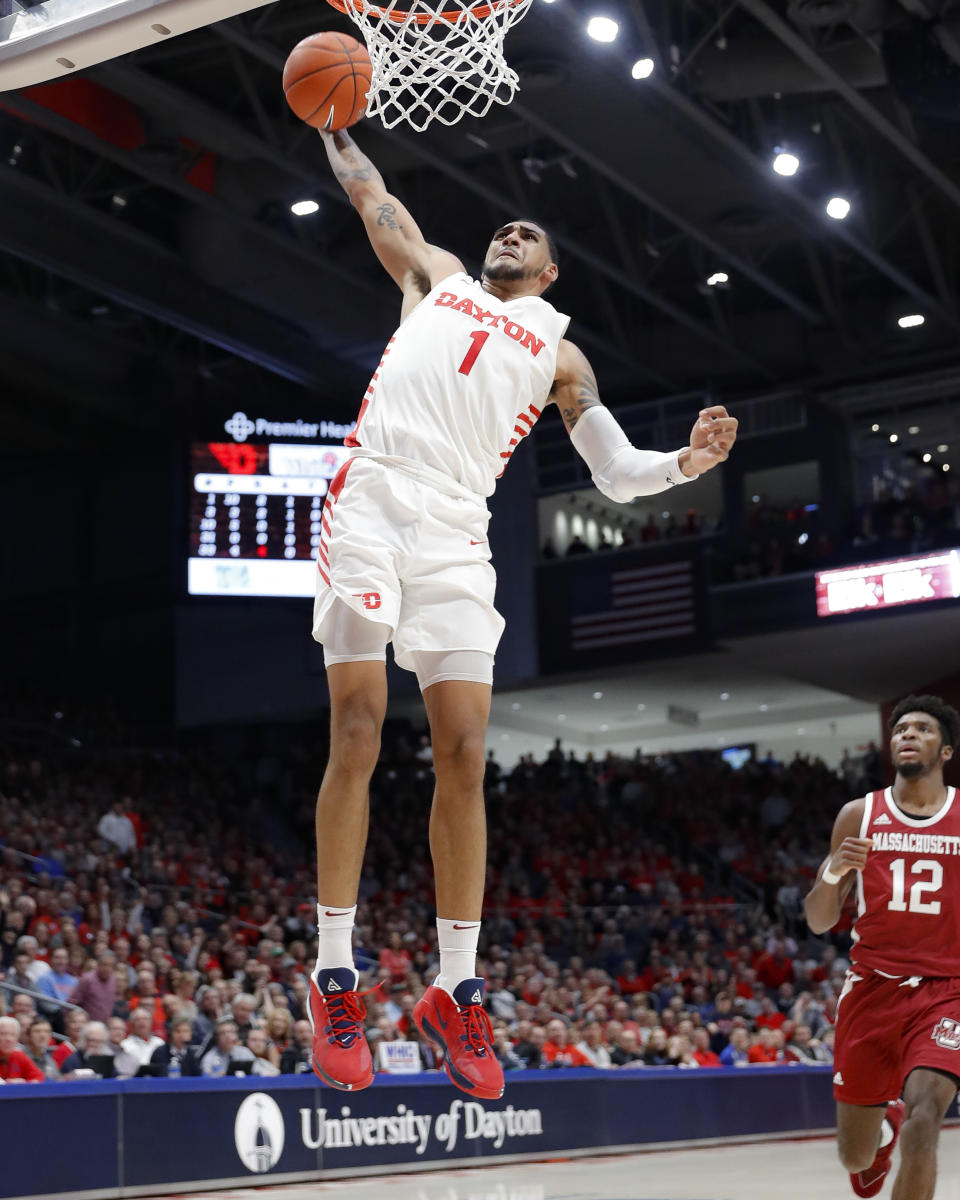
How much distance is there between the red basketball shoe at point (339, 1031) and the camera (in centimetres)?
420

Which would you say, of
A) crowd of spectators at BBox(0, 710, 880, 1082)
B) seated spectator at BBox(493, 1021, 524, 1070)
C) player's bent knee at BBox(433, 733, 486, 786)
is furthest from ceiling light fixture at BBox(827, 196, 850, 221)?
player's bent knee at BBox(433, 733, 486, 786)

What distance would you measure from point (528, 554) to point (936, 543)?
6.04 m

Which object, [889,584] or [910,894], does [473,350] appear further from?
[889,584]

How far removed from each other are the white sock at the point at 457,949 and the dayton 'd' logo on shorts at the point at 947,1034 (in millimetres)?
2574

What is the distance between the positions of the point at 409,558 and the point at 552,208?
1783 cm

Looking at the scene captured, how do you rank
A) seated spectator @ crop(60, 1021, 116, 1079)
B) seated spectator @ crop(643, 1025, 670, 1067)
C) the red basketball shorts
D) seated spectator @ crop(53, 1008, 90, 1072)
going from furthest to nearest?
seated spectator @ crop(643, 1025, 670, 1067), seated spectator @ crop(53, 1008, 90, 1072), seated spectator @ crop(60, 1021, 116, 1079), the red basketball shorts

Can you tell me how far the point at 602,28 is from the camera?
15125 mm

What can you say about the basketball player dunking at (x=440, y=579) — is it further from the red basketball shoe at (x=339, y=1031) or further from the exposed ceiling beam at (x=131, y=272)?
the exposed ceiling beam at (x=131, y=272)

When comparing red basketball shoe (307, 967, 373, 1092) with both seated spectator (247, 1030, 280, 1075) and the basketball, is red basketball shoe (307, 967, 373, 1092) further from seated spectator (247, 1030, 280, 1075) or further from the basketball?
seated spectator (247, 1030, 280, 1075)

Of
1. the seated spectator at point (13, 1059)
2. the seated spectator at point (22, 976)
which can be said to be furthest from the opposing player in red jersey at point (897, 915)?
the seated spectator at point (22, 976)

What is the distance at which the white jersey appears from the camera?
464cm

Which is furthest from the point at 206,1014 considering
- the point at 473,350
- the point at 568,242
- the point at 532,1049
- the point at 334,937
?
the point at 568,242

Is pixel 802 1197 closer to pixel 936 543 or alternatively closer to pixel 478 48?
pixel 478 48

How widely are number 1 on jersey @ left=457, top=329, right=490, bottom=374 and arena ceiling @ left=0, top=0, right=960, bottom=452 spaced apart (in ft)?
36.3
